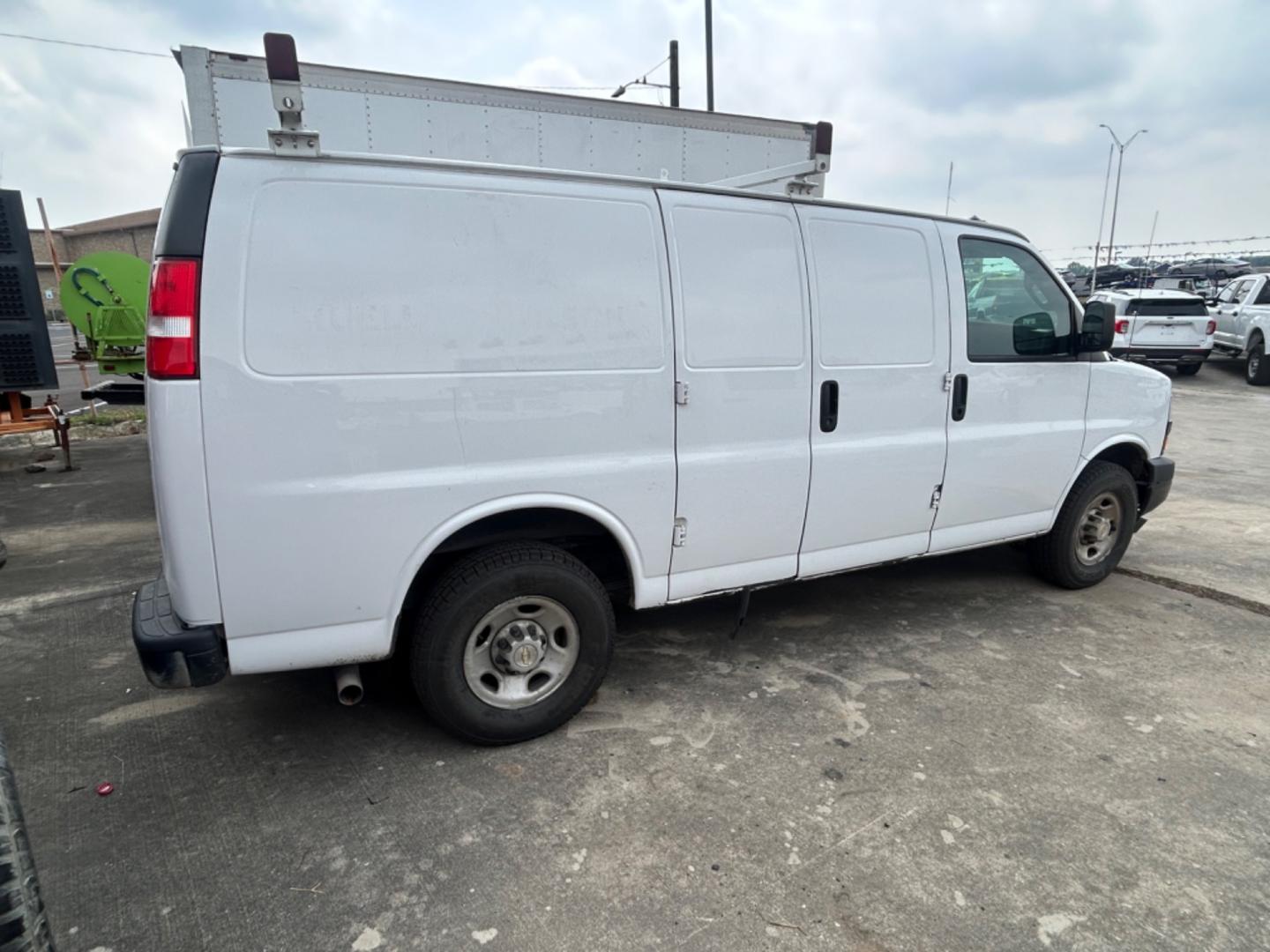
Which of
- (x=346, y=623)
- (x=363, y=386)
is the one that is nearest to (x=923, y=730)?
(x=346, y=623)

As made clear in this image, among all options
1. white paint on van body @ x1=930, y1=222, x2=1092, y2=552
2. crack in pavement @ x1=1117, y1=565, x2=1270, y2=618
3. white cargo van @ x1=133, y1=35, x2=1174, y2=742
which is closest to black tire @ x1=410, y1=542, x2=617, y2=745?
white cargo van @ x1=133, y1=35, x2=1174, y2=742

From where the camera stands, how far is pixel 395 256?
2.50 metres

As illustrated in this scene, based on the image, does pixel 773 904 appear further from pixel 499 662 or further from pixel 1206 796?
pixel 1206 796

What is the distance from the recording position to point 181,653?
2.41 metres

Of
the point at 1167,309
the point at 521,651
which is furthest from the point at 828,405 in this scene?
the point at 1167,309

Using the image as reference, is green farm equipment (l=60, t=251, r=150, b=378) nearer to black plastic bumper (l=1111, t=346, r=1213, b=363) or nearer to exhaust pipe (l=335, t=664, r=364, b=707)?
exhaust pipe (l=335, t=664, r=364, b=707)

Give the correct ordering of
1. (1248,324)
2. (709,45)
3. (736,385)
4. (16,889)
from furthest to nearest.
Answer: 1. (709,45)
2. (1248,324)
3. (736,385)
4. (16,889)

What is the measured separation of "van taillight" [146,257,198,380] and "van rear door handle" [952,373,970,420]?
3.29 metres

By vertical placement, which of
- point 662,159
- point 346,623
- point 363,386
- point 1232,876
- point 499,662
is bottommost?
point 1232,876

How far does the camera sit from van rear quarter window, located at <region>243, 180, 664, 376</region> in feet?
7.76

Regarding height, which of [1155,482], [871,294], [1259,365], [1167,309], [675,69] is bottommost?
[1259,365]

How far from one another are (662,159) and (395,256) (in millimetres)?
2825

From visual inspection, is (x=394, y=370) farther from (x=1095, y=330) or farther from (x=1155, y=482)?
(x=1155, y=482)

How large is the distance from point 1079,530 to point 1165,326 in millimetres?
13203
